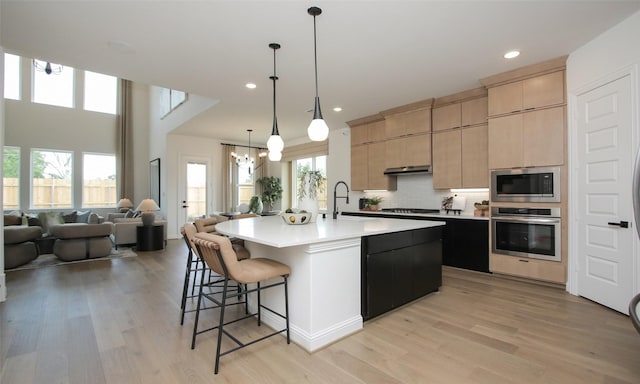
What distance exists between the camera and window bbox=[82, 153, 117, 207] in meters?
9.04

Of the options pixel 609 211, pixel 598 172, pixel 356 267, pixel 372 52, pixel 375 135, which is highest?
pixel 372 52

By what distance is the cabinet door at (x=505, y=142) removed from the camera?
150 inches

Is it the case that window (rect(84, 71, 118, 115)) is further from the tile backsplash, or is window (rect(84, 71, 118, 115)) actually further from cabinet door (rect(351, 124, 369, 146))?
the tile backsplash

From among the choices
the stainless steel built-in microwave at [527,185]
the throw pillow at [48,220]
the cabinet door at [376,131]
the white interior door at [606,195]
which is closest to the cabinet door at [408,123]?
the cabinet door at [376,131]

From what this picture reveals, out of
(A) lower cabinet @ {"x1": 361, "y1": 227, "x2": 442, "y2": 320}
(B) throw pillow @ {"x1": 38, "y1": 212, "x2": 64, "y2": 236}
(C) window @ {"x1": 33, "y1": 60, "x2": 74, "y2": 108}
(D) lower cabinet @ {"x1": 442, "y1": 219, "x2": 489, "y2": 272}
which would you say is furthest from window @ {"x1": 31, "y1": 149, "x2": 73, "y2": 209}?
(D) lower cabinet @ {"x1": 442, "y1": 219, "x2": 489, "y2": 272}

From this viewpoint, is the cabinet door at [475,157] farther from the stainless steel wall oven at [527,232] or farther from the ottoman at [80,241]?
the ottoman at [80,241]

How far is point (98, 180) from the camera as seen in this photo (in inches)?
363

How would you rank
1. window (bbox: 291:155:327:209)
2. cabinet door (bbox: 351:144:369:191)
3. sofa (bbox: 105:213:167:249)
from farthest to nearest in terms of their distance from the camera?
window (bbox: 291:155:327:209), sofa (bbox: 105:213:167:249), cabinet door (bbox: 351:144:369:191)

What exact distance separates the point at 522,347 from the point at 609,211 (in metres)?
1.83

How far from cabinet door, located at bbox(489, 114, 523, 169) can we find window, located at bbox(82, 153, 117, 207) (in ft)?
33.6

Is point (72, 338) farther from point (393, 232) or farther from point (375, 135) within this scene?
point (375, 135)

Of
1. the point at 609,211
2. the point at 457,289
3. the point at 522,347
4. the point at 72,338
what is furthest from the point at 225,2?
the point at 609,211

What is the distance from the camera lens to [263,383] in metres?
1.85

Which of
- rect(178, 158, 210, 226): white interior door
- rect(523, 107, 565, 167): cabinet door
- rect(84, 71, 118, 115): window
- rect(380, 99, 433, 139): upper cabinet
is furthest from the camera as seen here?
rect(84, 71, 118, 115): window
